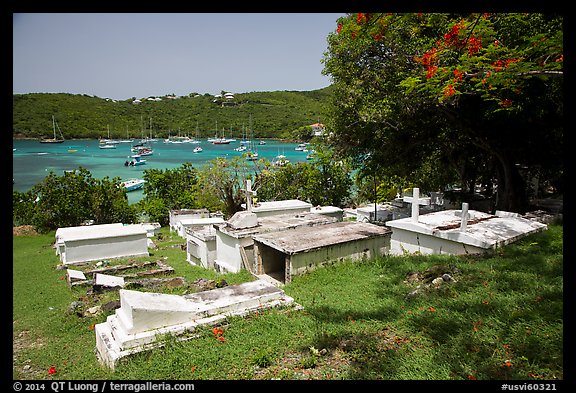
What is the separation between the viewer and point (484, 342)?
491 centimetres

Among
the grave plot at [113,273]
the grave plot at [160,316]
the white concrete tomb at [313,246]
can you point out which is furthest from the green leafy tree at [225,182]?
the grave plot at [160,316]

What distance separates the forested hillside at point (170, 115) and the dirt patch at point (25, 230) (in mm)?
51467

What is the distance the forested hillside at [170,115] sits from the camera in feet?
245

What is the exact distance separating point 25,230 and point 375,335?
1189 inches

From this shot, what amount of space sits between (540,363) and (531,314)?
1292mm

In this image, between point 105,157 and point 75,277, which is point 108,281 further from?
point 105,157

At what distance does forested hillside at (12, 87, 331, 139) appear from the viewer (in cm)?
7469

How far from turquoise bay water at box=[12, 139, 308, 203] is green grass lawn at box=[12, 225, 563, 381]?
6418 cm

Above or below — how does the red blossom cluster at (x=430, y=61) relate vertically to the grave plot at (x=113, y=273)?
above

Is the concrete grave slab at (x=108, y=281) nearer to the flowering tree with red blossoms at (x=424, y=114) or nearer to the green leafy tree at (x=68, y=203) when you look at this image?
the flowering tree with red blossoms at (x=424, y=114)

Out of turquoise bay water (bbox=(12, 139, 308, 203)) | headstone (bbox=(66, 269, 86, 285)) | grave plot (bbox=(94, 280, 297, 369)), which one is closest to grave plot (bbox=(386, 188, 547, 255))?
grave plot (bbox=(94, 280, 297, 369))

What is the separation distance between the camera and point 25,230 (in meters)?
27.8

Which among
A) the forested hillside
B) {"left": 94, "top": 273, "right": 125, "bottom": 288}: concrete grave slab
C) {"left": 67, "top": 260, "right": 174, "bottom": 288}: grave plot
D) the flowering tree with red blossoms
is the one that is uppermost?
the forested hillside

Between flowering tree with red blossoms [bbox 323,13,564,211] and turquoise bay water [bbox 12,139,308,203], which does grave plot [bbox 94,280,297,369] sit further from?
turquoise bay water [bbox 12,139,308,203]
